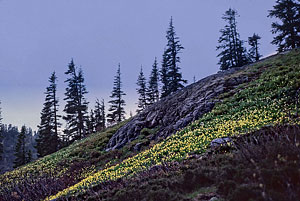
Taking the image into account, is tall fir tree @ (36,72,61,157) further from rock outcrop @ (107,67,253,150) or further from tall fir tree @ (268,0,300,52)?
tall fir tree @ (268,0,300,52)

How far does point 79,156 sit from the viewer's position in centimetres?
→ 2569

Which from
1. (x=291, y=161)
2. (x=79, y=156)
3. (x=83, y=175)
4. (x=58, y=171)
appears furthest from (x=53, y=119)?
(x=291, y=161)

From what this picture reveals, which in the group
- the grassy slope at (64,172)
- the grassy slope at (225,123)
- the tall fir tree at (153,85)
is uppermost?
the tall fir tree at (153,85)

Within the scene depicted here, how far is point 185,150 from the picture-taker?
451 inches

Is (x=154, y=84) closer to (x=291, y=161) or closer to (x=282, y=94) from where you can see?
(x=282, y=94)

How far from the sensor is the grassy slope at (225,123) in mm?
10925

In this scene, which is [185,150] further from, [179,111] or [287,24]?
[287,24]

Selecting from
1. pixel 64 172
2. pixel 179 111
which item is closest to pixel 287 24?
pixel 179 111

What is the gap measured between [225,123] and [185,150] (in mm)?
3944

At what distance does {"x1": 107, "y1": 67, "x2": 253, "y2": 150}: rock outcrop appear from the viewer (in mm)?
20875

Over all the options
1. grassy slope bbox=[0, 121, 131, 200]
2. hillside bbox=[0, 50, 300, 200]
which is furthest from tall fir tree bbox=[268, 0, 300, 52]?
grassy slope bbox=[0, 121, 131, 200]

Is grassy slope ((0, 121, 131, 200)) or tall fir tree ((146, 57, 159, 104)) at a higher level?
tall fir tree ((146, 57, 159, 104))

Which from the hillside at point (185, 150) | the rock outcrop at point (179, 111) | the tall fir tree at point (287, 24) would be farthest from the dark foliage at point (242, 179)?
the tall fir tree at point (287, 24)

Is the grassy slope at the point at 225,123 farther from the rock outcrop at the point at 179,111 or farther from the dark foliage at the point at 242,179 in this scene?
the dark foliage at the point at 242,179
